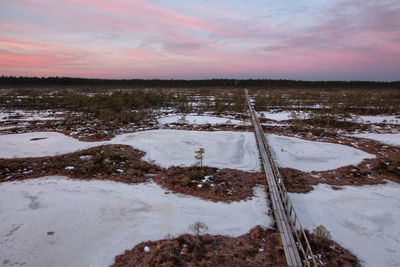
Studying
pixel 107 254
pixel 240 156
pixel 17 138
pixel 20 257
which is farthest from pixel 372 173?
pixel 17 138

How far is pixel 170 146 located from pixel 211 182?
6.02m

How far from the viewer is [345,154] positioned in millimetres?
13523

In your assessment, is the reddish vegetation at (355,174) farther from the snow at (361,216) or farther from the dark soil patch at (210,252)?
the dark soil patch at (210,252)

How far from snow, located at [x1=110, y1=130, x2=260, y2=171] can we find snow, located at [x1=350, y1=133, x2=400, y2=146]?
10.0 metres

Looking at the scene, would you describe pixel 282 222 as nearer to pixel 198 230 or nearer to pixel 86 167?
pixel 198 230

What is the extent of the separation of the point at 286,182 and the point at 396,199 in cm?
447

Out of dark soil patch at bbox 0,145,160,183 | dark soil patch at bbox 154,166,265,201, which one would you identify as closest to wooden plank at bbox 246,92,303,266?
dark soil patch at bbox 154,166,265,201

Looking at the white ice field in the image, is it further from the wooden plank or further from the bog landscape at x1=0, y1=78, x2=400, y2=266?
the wooden plank

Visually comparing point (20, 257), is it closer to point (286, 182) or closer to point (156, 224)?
point (156, 224)

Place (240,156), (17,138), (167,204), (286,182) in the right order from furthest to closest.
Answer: (17,138) < (240,156) < (286,182) < (167,204)

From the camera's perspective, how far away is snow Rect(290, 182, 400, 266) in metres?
6.14

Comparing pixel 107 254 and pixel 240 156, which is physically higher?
pixel 240 156

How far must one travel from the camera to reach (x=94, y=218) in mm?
7578

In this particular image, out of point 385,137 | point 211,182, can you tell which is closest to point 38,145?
point 211,182
